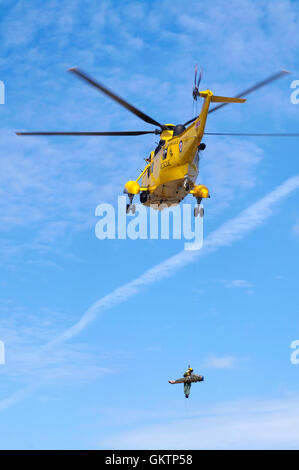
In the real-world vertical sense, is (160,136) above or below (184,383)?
above

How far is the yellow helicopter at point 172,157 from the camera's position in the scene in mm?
79688

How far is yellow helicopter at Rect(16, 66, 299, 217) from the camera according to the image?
261 feet

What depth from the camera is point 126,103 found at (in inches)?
3339

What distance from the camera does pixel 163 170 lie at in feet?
277

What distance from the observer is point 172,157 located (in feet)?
272
